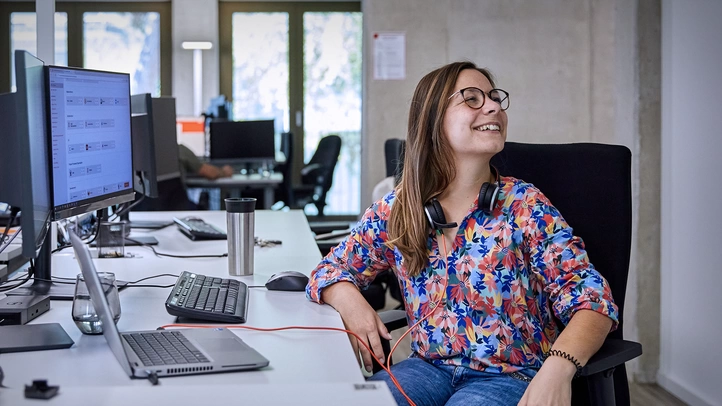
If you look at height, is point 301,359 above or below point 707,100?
below

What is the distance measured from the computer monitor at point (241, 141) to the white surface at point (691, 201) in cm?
402

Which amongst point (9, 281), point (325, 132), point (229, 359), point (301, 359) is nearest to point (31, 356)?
point (229, 359)

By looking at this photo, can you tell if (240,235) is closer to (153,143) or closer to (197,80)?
(153,143)

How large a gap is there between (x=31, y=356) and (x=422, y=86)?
102cm

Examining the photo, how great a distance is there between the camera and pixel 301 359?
1.26 metres

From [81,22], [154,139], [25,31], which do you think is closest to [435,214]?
[154,139]

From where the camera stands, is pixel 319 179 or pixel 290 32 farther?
pixel 290 32

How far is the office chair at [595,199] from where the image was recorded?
1.73 metres

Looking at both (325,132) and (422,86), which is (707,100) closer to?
(422,86)

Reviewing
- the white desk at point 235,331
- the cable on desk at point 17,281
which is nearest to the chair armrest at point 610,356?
the white desk at point 235,331

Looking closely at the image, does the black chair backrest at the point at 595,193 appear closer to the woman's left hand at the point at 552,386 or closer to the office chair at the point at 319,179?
the woman's left hand at the point at 552,386

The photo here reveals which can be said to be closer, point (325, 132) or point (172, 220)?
point (172, 220)

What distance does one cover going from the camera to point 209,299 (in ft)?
5.25

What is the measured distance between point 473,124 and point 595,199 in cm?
34
